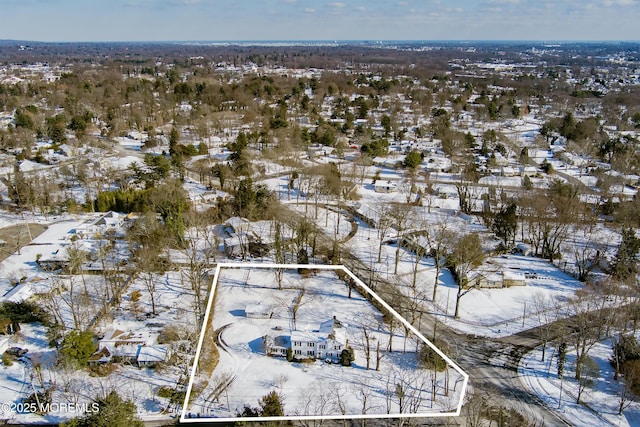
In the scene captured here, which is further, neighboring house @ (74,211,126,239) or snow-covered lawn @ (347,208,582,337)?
neighboring house @ (74,211,126,239)

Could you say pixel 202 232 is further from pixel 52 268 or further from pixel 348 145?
pixel 348 145

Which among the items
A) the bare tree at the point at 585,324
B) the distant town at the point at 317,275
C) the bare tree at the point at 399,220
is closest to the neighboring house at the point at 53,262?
the distant town at the point at 317,275

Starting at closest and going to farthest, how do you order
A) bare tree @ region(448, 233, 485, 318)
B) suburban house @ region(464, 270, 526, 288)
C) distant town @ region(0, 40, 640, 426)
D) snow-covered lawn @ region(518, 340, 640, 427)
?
1. distant town @ region(0, 40, 640, 426)
2. snow-covered lawn @ region(518, 340, 640, 427)
3. bare tree @ region(448, 233, 485, 318)
4. suburban house @ region(464, 270, 526, 288)

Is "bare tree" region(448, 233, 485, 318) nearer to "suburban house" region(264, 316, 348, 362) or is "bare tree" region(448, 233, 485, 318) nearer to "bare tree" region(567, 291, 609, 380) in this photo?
"bare tree" region(567, 291, 609, 380)

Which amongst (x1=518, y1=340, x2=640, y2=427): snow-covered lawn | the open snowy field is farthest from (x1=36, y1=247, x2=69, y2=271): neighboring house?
(x1=518, y1=340, x2=640, y2=427): snow-covered lawn

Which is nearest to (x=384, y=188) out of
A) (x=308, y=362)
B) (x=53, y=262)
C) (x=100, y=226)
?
(x=100, y=226)

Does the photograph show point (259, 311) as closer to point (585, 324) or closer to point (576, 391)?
point (576, 391)

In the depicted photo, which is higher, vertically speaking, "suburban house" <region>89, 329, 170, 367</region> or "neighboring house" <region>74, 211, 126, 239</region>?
"neighboring house" <region>74, 211, 126, 239</region>

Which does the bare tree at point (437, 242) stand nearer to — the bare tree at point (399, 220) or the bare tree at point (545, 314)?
the bare tree at point (399, 220)
